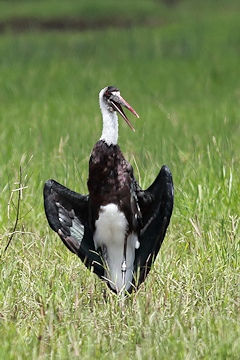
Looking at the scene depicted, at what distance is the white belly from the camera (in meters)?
4.66

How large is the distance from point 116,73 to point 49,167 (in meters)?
9.37

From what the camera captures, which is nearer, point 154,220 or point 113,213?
point 113,213

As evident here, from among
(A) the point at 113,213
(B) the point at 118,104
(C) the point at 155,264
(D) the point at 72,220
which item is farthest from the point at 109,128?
(C) the point at 155,264

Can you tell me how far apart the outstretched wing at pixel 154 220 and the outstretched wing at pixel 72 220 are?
0.70 ft

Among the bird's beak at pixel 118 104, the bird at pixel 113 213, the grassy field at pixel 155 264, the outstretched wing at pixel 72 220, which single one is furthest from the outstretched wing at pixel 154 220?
the bird's beak at pixel 118 104

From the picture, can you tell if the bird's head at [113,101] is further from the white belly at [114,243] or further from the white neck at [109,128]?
the white belly at [114,243]

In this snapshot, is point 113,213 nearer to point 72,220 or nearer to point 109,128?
point 72,220

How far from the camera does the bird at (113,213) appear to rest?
4629mm

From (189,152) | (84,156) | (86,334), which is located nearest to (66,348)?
(86,334)

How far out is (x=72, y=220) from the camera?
4824 mm

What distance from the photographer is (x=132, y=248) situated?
4.89m

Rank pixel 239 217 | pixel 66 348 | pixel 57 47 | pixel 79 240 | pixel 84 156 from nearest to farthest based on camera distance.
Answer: pixel 66 348
pixel 79 240
pixel 239 217
pixel 84 156
pixel 57 47

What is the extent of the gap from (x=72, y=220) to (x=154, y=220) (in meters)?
0.42

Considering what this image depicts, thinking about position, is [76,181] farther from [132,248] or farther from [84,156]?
[132,248]
